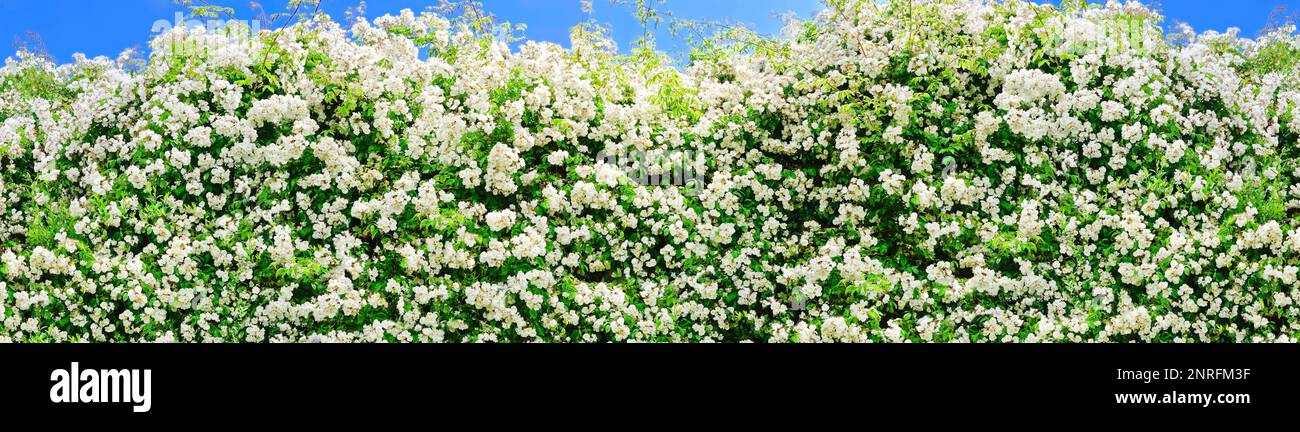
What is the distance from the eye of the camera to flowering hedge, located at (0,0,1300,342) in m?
6.29

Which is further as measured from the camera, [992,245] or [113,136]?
[113,136]

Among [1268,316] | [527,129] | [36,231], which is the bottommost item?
[1268,316]

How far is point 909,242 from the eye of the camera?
6.78 metres

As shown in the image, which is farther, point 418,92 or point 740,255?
point 418,92

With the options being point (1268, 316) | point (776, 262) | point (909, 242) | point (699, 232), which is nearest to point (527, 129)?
point (699, 232)

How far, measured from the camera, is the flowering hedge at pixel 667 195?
629 centimetres

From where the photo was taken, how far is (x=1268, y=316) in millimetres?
6375

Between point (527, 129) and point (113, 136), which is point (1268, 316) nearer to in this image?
point (527, 129)

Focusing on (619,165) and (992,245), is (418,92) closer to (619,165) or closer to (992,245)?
(619,165)

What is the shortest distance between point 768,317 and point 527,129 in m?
1.98

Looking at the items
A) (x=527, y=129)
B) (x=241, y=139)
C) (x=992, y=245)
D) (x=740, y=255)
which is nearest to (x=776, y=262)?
(x=740, y=255)

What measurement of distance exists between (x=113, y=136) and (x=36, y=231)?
81 cm

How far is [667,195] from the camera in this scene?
22.2 feet

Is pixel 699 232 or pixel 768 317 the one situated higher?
pixel 699 232
